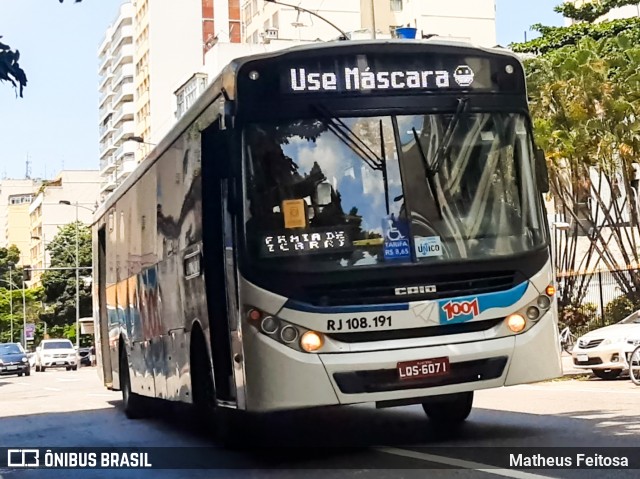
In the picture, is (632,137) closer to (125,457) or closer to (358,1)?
(125,457)

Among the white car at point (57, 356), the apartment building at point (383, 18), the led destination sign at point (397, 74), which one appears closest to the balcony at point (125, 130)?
the apartment building at point (383, 18)

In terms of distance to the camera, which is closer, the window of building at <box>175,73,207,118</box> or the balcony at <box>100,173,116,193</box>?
the window of building at <box>175,73,207,118</box>

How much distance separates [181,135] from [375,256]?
3.54 metres

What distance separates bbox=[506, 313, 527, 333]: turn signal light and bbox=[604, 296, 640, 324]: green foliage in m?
23.8

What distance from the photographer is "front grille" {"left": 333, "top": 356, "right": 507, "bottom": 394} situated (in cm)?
1007

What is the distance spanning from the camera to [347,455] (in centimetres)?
1089

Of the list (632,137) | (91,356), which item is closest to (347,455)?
(632,137)

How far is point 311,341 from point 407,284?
36.9 inches

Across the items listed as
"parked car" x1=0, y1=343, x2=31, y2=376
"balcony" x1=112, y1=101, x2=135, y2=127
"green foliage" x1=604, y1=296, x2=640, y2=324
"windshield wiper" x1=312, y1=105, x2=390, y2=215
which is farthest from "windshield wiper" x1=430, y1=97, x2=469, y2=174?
"balcony" x1=112, y1=101, x2=135, y2=127

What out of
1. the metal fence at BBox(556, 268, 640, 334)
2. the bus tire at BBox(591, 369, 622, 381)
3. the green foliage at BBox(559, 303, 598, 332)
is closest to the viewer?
the bus tire at BBox(591, 369, 622, 381)

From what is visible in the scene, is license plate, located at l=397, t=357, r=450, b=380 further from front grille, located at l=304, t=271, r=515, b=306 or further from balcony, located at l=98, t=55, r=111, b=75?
balcony, located at l=98, t=55, r=111, b=75

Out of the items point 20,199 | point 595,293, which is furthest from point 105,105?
point 595,293

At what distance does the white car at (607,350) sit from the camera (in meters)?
20.4

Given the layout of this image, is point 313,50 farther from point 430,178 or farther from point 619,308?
point 619,308
